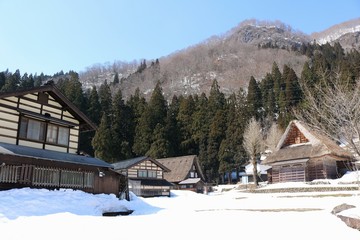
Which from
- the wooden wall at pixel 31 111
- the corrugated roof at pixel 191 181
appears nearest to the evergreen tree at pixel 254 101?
the corrugated roof at pixel 191 181

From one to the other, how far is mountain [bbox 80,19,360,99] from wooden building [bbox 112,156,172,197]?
5996 centimetres

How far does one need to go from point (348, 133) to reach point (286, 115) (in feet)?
136

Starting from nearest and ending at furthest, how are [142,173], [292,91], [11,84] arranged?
[142,173] → [292,91] → [11,84]

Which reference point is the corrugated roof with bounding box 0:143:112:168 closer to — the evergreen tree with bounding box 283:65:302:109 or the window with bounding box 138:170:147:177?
the window with bounding box 138:170:147:177

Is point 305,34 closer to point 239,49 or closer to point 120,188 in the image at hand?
point 239,49

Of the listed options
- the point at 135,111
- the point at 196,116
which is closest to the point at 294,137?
the point at 196,116

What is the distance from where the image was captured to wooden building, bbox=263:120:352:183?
29.0 m

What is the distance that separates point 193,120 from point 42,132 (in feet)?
128

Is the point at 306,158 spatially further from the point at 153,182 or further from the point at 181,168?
the point at 181,168

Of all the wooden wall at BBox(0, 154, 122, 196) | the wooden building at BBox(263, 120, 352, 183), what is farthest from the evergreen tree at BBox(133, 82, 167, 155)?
the wooden wall at BBox(0, 154, 122, 196)

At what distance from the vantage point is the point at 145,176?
1284 inches

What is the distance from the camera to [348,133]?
10.9 metres

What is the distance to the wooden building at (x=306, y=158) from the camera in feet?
95.1

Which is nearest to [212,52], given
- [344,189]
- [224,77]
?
[224,77]
